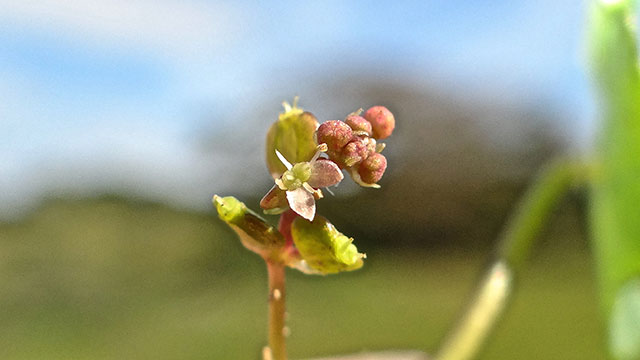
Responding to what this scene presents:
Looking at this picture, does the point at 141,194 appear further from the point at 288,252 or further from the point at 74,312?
the point at 288,252

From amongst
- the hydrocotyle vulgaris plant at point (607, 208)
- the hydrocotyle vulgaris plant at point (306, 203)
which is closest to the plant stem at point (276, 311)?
the hydrocotyle vulgaris plant at point (306, 203)

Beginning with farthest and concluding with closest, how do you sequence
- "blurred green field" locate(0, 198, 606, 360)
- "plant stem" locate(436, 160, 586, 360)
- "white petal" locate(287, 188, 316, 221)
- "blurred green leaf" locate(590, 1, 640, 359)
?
"blurred green field" locate(0, 198, 606, 360) < "plant stem" locate(436, 160, 586, 360) < "blurred green leaf" locate(590, 1, 640, 359) < "white petal" locate(287, 188, 316, 221)

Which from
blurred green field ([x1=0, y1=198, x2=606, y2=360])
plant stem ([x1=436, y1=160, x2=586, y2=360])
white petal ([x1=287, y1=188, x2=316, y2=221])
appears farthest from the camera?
blurred green field ([x1=0, y1=198, x2=606, y2=360])

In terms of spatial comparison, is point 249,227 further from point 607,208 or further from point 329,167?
point 607,208

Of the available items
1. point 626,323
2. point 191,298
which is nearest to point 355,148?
point 626,323

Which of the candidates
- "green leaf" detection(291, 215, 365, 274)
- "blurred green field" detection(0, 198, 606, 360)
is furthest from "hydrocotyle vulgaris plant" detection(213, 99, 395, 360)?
"blurred green field" detection(0, 198, 606, 360)

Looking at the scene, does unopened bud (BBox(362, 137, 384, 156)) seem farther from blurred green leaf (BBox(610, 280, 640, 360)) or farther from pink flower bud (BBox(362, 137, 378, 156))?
blurred green leaf (BBox(610, 280, 640, 360))

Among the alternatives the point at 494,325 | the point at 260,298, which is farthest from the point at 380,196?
the point at 494,325

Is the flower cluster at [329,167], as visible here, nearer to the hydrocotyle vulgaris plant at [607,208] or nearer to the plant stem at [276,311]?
the plant stem at [276,311]
